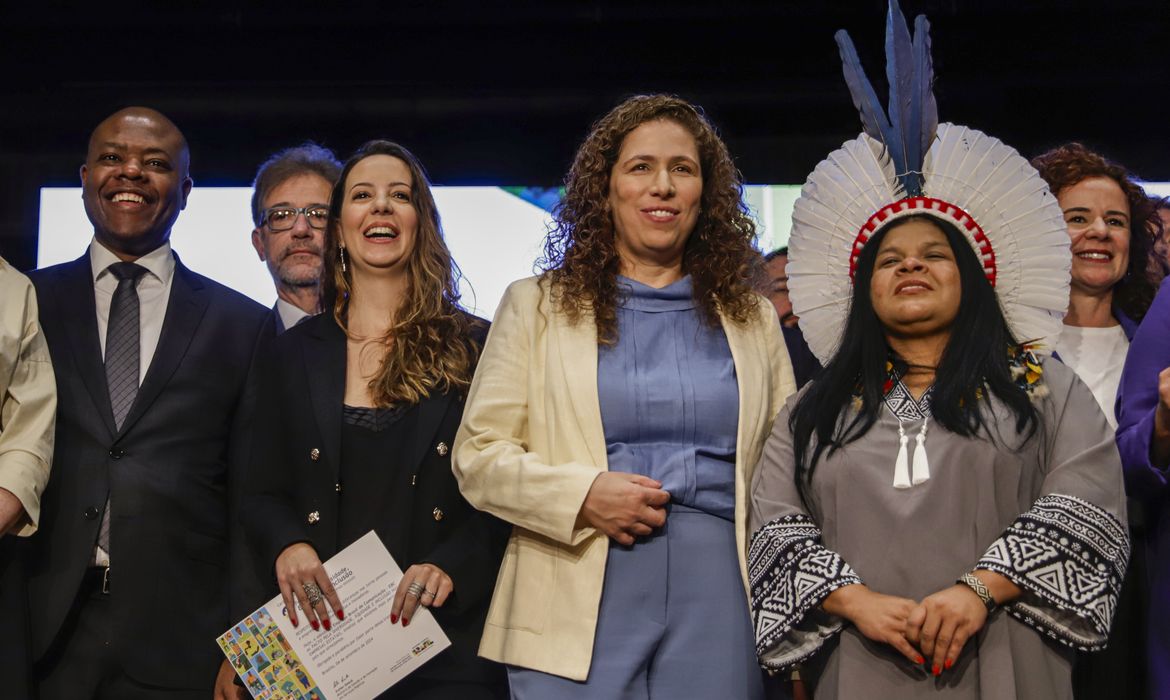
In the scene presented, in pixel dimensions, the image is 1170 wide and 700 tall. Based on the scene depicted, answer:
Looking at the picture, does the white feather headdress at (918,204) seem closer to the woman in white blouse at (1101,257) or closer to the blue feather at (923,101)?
the blue feather at (923,101)

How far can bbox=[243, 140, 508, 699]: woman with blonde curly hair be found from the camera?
120 inches

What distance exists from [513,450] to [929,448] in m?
0.87

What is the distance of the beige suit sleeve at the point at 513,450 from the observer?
2.77 meters

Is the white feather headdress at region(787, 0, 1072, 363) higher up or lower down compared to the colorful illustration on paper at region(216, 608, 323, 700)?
higher up

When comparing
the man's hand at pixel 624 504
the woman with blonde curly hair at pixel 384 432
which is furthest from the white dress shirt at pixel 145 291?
the man's hand at pixel 624 504

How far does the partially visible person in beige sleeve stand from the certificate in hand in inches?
22.4

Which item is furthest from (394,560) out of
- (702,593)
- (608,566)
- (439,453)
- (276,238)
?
(276,238)

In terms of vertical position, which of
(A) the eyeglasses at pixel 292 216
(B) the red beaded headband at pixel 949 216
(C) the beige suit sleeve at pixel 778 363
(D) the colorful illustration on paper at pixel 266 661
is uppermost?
(A) the eyeglasses at pixel 292 216

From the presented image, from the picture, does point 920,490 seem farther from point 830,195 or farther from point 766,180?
point 766,180

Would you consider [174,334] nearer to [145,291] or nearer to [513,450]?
[145,291]

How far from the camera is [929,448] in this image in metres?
2.68

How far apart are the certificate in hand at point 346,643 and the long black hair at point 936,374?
3.06 ft

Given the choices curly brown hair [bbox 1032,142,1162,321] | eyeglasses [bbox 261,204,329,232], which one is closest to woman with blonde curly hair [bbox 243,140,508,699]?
eyeglasses [bbox 261,204,329,232]

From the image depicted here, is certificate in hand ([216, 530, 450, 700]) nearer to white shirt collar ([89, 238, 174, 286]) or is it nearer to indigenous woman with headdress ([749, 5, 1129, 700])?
indigenous woman with headdress ([749, 5, 1129, 700])
